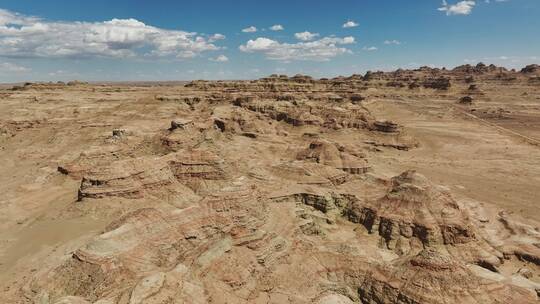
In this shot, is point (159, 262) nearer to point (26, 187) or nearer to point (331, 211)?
point (331, 211)

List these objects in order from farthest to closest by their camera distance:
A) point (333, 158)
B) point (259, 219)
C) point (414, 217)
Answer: point (333, 158), point (414, 217), point (259, 219)

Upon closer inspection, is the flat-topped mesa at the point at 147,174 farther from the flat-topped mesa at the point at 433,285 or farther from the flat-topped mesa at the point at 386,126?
the flat-topped mesa at the point at 386,126

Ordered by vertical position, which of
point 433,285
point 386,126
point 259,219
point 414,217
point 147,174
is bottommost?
point 414,217

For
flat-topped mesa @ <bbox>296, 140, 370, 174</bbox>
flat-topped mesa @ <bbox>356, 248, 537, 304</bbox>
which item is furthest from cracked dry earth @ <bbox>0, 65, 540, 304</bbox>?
flat-topped mesa @ <bbox>296, 140, 370, 174</bbox>

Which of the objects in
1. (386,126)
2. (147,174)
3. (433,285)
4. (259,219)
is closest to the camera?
(433,285)

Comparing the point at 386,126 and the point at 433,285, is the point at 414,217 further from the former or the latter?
the point at 386,126

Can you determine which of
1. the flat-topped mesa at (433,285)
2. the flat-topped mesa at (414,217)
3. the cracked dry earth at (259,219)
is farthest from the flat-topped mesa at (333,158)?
the flat-topped mesa at (433,285)

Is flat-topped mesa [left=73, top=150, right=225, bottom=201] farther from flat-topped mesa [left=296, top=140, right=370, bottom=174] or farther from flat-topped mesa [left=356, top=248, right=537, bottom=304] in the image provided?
flat-topped mesa [left=356, top=248, right=537, bottom=304]

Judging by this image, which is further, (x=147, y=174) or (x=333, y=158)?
(x=333, y=158)

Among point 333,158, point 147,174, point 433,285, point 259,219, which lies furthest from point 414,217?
point 147,174

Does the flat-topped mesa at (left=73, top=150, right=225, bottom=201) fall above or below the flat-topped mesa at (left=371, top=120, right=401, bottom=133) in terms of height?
above
